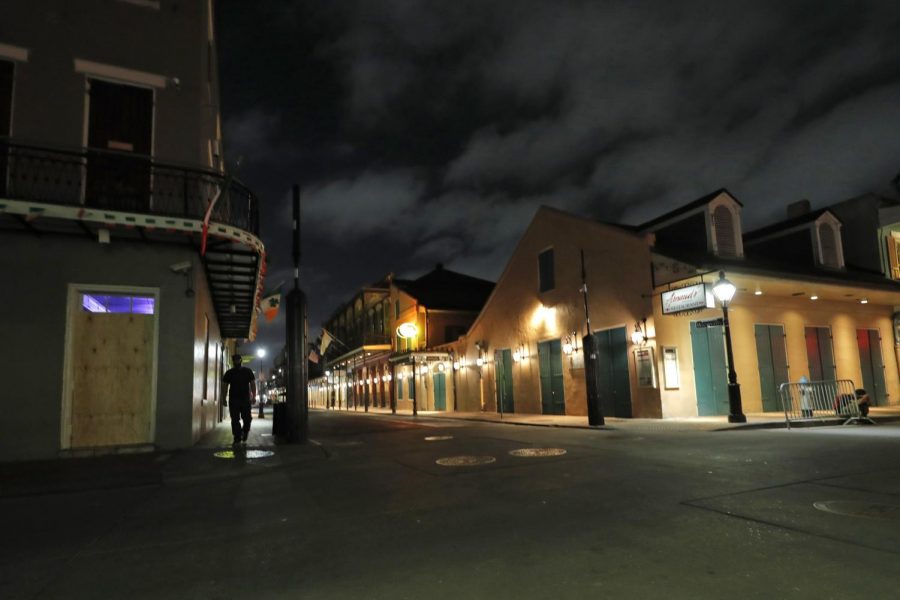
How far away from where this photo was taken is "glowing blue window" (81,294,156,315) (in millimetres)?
10820

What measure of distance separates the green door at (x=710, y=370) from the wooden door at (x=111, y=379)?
52.6ft

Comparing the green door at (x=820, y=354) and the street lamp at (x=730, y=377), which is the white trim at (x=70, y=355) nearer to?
the street lamp at (x=730, y=377)

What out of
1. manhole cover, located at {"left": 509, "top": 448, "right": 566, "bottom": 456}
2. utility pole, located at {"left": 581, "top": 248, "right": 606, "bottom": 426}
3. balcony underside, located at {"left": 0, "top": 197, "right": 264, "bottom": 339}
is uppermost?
balcony underside, located at {"left": 0, "top": 197, "right": 264, "bottom": 339}

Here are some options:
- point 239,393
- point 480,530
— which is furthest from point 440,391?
point 480,530

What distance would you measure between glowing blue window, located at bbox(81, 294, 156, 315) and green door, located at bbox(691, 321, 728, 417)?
52.4 ft

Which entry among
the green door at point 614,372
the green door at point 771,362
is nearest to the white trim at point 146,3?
the green door at point 614,372

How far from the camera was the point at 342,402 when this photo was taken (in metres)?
63.2

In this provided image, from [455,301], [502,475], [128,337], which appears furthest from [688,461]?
[455,301]

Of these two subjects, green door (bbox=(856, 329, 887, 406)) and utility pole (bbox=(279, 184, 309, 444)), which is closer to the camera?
utility pole (bbox=(279, 184, 309, 444))

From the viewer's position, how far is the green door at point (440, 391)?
113 feet

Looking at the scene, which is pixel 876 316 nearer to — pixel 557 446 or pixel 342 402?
pixel 557 446

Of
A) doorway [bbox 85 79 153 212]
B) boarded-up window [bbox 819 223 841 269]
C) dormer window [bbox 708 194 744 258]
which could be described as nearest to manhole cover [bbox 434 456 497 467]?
doorway [bbox 85 79 153 212]

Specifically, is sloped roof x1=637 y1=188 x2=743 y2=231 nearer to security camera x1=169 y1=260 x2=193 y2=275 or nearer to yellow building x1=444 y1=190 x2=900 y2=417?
yellow building x1=444 y1=190 x2=900 y2=417

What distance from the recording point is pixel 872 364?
22797mm
